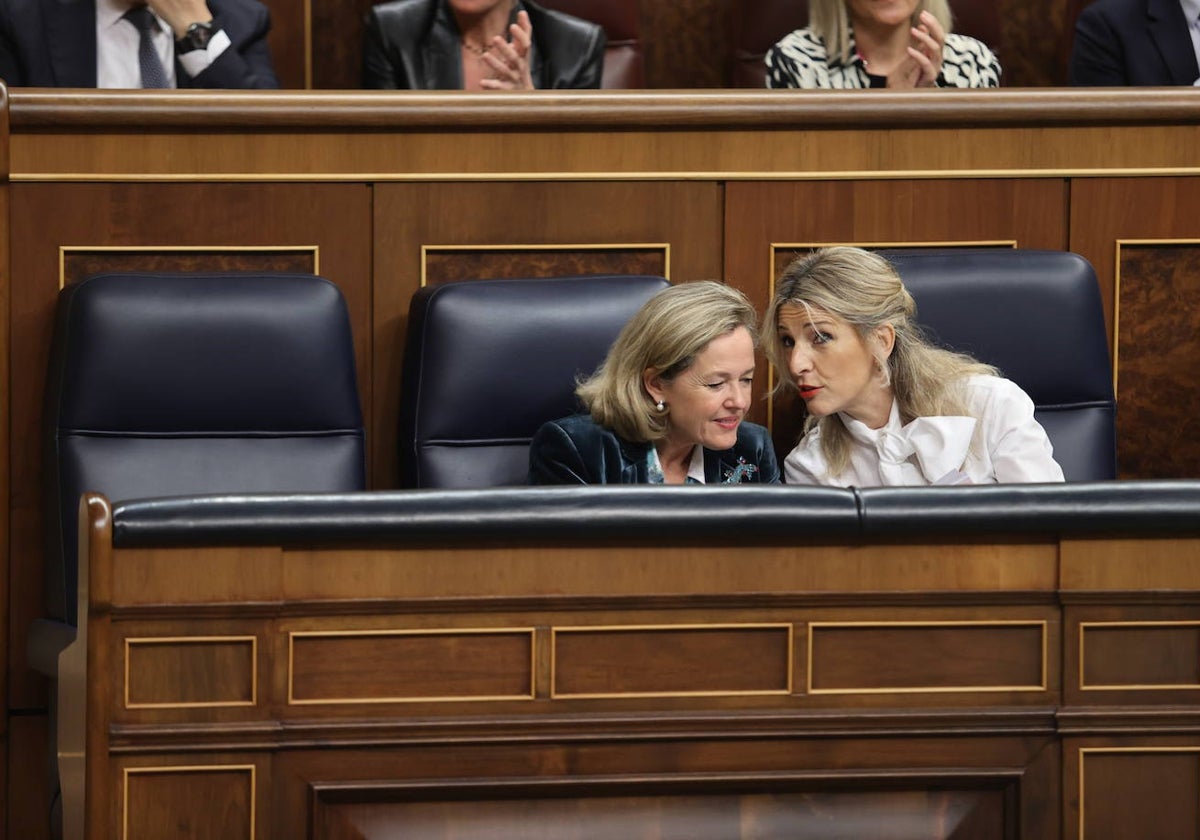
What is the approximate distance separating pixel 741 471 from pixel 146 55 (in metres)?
0.80

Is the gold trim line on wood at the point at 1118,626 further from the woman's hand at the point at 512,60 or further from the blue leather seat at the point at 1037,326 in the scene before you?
the woman's hand at the point at 512,60

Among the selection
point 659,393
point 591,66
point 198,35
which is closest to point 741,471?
point 659,393

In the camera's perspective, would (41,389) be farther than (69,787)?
Yes

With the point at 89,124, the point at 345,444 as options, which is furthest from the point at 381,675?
the point at 89,124

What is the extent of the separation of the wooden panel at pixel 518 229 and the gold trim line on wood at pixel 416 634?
602mm

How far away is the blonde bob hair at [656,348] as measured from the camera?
1467 millimetres

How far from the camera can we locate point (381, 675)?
1.08 metres

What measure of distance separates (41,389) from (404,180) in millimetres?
388

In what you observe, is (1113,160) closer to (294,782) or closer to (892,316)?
(892,316)

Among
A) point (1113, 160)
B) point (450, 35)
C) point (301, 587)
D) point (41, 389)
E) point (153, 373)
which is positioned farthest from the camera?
point (450, 35)

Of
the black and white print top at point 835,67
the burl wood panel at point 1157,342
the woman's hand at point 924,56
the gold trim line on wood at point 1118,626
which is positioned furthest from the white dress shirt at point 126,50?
the gold trim line on wood at point 1118,626

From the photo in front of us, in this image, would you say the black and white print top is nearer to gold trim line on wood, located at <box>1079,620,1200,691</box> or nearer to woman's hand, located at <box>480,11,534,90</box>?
woman's hand, located at <box>480,11,534,90</box>

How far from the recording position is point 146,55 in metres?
1.83

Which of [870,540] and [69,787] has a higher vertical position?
[870,540]
